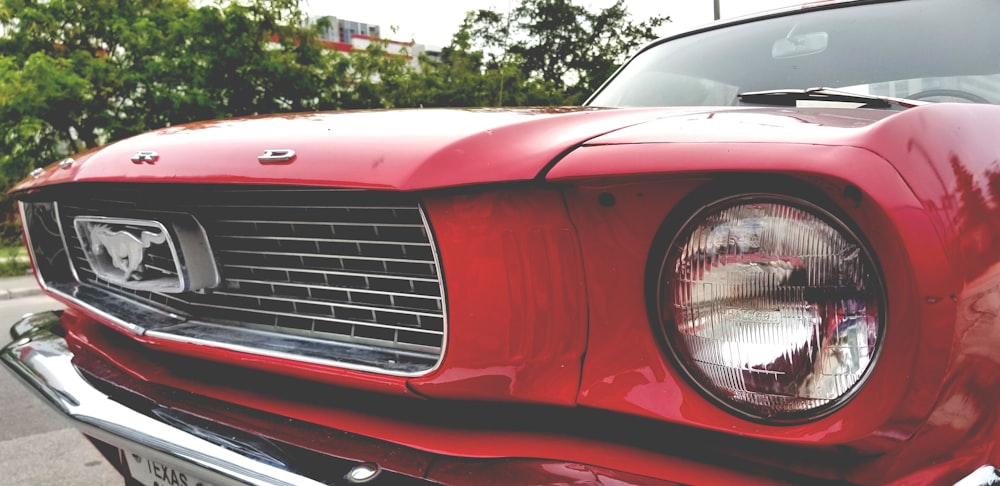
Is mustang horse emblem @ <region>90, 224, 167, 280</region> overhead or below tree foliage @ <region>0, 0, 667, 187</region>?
below

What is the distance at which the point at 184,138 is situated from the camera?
1587 mm

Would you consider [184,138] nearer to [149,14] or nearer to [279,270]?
[279,270]

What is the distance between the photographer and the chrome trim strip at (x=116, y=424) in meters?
1.21

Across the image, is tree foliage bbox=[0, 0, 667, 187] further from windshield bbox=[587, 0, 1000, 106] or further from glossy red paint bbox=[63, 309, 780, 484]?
glossy red paint bbox=[63, 309, 780, 484]

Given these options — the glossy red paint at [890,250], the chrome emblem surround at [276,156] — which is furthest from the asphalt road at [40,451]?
the glossy red paint at [890,250]

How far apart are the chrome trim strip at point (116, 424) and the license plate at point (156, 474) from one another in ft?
0.19

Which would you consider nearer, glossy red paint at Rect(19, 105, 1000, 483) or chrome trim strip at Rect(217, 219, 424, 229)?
glossy red paint at Rect(19, 105, 1000, 483)

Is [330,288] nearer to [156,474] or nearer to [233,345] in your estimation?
[233,345]

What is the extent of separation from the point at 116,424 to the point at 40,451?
2.01 metres

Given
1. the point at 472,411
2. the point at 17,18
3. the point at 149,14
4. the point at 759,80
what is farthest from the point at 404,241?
the point at 17,18

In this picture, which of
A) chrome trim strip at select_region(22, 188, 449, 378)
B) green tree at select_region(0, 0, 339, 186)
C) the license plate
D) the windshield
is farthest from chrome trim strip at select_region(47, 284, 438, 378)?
green tree at select_region(0, 0, 339, 186)

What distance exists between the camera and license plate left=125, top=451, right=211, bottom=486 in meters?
1.38

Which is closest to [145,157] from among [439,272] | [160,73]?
[439,272]

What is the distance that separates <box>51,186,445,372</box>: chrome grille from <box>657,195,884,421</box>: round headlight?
1.31 ft
